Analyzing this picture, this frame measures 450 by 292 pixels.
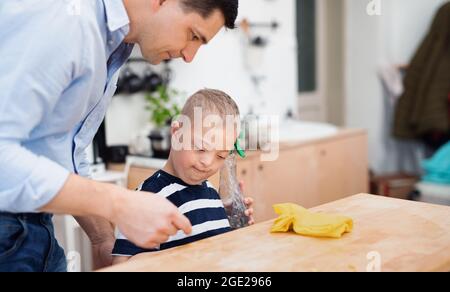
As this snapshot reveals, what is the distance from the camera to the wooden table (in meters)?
0.93

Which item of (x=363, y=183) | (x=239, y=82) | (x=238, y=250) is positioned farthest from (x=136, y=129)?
(x=238, y=250)

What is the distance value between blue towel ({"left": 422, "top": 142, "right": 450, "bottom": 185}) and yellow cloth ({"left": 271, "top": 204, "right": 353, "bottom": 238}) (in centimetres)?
268

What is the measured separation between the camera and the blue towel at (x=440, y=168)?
3.58m

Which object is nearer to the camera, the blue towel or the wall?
the wall

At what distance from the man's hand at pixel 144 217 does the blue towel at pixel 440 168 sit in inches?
118

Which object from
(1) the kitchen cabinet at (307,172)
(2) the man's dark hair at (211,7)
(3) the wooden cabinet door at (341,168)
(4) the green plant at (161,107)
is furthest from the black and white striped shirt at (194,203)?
(3) the wooden cabinet door at (341,168)

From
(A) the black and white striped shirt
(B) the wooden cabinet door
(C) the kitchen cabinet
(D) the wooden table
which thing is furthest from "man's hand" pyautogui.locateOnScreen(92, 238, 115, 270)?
(B) the wooden cabinet door

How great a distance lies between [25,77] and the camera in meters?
0.86

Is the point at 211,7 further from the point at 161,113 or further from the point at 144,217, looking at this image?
the point at 161,113

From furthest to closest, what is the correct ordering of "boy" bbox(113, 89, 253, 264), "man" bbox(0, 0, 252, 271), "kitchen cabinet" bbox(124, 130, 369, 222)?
"kitchen cabinet" bbox(124, 130, 369, 222) < "boy" bbox(113, 89, 253, 264) < "man" bbox(0, 0, 252, 271)

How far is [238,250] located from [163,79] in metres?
2.01

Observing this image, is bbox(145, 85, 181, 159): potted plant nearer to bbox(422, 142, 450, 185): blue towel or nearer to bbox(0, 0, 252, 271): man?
bbox(0, 0, 252, 271): man

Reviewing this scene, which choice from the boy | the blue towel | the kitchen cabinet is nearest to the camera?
the boy
